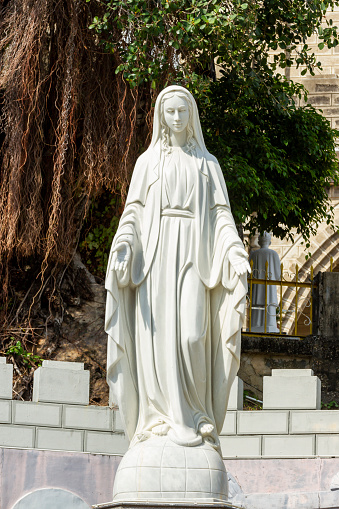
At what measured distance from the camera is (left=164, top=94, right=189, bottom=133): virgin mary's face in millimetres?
7031

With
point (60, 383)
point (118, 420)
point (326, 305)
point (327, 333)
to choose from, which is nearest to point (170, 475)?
point (60, 383)

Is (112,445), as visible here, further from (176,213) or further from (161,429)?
(176,213)

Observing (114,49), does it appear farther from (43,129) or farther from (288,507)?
(288,507)

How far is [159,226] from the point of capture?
6.86 meters

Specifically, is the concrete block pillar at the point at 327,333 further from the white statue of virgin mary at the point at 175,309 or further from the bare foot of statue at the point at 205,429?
the bare foot of statue at the point at 205,429

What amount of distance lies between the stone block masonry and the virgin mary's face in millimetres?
2903

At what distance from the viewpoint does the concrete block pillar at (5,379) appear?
30.3ft

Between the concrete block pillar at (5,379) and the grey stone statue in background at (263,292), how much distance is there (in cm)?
511

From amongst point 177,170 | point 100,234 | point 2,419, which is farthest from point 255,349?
point 177,170

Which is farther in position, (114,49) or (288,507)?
(114,49)

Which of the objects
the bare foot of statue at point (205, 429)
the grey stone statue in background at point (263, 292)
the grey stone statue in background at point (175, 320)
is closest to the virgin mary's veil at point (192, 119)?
the grey stone statue in background at point (175, 320)

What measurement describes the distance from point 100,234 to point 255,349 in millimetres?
2120

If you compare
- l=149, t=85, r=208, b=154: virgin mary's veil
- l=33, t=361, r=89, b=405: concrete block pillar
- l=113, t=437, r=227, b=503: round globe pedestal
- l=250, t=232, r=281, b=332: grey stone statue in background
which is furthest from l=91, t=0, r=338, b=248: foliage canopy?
l=113, t=437, r=227, b=503: round globe pedestal

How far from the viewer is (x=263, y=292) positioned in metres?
14.9
